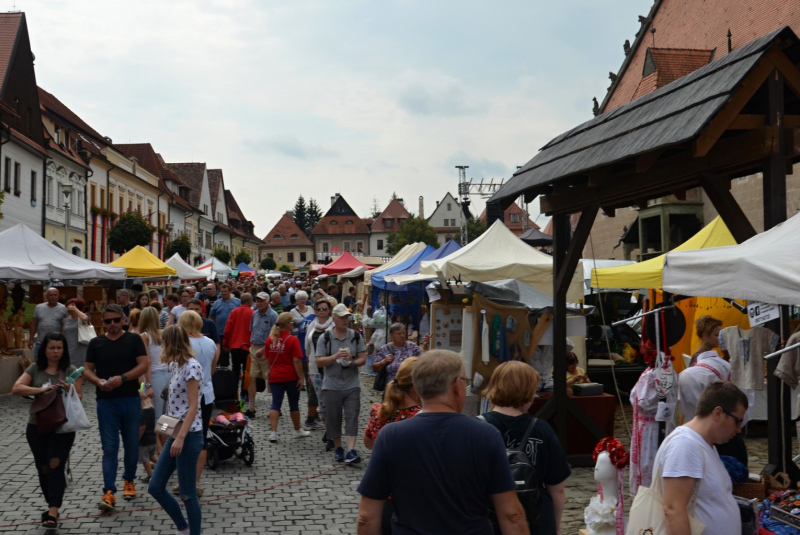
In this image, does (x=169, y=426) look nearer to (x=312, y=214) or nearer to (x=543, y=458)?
(x=543, y=458)

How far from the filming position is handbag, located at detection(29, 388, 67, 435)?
6512 mm

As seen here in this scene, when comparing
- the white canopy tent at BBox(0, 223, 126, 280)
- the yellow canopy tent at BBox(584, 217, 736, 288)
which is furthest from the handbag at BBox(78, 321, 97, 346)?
the yellow canopy tent at BBox(584, 217, 736, 288)

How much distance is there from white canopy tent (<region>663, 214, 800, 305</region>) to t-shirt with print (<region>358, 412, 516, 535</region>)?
2.51 m

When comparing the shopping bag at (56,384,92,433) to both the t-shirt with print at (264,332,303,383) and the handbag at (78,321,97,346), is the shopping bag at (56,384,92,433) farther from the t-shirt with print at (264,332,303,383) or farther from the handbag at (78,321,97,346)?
the handbag at (78,321,97,346)

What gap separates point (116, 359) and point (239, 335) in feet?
19.3

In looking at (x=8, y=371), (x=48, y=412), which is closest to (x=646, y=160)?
(x=48, y=412)

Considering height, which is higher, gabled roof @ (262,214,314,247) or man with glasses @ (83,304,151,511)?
gabled roof @ (262,214,314,247)

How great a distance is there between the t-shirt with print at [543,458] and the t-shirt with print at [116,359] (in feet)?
13.9

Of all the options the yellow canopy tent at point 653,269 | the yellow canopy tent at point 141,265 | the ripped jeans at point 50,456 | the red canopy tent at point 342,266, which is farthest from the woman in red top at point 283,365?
the red canopy tent at point 342,266

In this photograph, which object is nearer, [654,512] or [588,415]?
[654,512]

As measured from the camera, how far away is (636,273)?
13297 mm

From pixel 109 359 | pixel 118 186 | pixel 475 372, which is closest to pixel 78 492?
pixel 109 359

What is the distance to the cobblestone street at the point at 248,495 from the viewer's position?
6.58 meters

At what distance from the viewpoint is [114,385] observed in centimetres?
693
